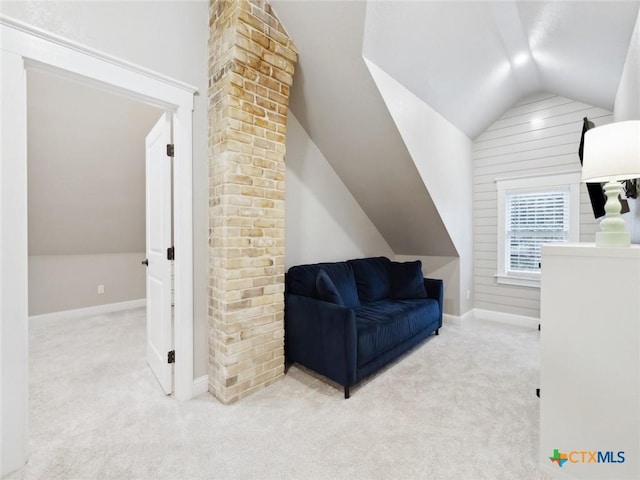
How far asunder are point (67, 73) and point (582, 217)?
15.9ft

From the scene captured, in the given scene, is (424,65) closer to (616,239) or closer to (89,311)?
(616,239)

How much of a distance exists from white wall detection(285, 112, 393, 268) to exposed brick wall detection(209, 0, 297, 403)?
28.7 inches

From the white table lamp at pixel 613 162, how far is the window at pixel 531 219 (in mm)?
2603

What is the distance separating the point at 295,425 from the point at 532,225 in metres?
3.76

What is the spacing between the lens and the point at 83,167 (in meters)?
3.38

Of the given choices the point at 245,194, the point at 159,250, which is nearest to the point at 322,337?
the point at 245,194

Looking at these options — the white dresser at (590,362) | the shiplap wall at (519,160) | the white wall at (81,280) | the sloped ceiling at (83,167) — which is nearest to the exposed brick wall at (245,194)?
the sloped ceiling at (83,167)

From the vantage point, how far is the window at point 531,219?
356cm

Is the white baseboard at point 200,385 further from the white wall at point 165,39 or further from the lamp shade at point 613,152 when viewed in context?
the lamp shade at point 613,152

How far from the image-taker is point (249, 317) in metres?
2.17

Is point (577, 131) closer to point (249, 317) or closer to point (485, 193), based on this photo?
point (485, 193)

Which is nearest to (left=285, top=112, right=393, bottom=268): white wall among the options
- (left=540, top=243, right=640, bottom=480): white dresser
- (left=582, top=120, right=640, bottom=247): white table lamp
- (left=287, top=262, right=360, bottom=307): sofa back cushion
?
(left=287, top=262, right=360, bottom=307): sofa back cushion

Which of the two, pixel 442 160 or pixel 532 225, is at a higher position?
pixel 442 160

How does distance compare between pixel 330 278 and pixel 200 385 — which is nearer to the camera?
pixel 200 385
